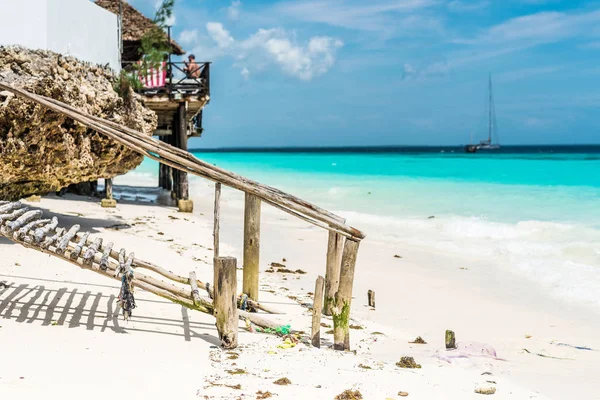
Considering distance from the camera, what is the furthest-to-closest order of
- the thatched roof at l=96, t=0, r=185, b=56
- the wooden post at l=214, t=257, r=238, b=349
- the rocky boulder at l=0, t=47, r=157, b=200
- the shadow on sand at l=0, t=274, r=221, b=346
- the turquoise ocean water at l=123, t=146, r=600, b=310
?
the thatched roof at l=96, t=0, r=185, b=56 < the turquoise ocean water at l=123, t=146, r=600, b=310 < the rocky boulder at l=0, t=47, r=157, b=200 < the shadow on sand at l=0, t=274, r=221, b=346 < the wooden post at l=214, t=257, r=238, b=349

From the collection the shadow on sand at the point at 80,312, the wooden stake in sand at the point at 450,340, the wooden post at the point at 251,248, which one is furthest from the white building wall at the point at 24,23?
the wooden stake in sand at the point at 450,340

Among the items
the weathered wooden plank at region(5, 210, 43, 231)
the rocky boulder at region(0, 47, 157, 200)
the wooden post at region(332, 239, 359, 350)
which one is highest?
the rocky boulder at region(0, 47, 157, 200)

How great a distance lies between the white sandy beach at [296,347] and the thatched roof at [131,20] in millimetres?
9342

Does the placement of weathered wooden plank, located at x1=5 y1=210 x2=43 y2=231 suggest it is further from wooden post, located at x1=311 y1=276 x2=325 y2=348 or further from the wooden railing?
wooden post, located at x1=311 y1=276 x2=325 y2=348

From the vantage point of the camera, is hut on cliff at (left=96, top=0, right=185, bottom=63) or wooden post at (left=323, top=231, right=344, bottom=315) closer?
wooden post at (left=323, top=231, right=344, bottom=315)

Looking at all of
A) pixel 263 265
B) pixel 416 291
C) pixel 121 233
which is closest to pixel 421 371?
pixel 416 291

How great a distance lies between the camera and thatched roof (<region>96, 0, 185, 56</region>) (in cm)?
1778

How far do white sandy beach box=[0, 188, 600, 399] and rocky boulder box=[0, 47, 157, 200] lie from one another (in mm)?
1263

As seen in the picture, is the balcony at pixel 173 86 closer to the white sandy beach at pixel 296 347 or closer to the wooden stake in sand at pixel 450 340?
the white sandy beach at pixel 296 347

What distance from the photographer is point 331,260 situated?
6559mm

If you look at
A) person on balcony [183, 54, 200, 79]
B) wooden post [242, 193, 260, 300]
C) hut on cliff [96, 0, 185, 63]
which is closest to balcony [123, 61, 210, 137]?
person on balcony [183, 54, 200, 79]

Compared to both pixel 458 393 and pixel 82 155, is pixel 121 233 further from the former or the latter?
pixel 458 393

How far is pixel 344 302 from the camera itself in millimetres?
5824

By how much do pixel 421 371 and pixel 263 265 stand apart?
5340mm
